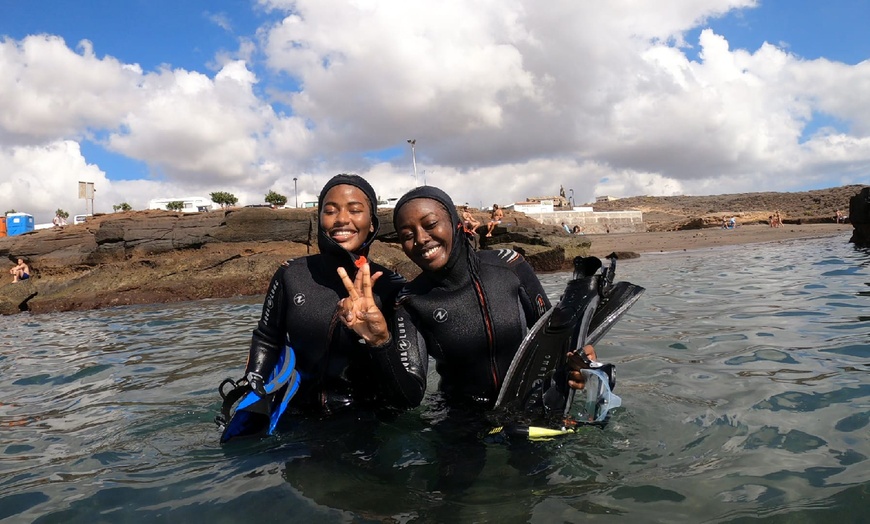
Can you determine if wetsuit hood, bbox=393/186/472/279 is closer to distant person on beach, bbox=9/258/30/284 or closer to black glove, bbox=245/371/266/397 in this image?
black glove, bbox=245/371/266/397

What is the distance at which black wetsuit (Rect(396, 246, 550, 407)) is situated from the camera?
3096 millimetres

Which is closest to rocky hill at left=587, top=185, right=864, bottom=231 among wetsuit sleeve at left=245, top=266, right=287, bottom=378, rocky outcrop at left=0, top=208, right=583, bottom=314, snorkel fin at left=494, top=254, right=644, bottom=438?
rocky outcrop at left=0, top=208, right=583, bottom=314

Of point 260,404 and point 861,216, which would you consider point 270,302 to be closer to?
point 260,404

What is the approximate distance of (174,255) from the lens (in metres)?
16.4

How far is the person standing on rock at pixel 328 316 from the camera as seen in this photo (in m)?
3.32

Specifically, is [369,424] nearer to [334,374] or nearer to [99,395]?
[334,374]

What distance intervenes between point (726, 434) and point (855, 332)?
3221mm

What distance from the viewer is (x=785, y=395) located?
355 cm

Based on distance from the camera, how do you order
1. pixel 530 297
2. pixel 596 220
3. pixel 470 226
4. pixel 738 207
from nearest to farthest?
pixel 530 297, pixel 470 226, pixel 596 220, pixel 738 207

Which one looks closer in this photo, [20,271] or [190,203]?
[20,271]

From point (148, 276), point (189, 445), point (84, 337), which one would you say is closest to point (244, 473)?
point (189, 445)

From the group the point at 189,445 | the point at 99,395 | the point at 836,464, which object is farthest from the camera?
the point at 99,395

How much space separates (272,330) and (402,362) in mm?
1101

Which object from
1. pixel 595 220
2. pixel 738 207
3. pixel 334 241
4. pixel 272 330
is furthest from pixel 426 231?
pixel 738 207
